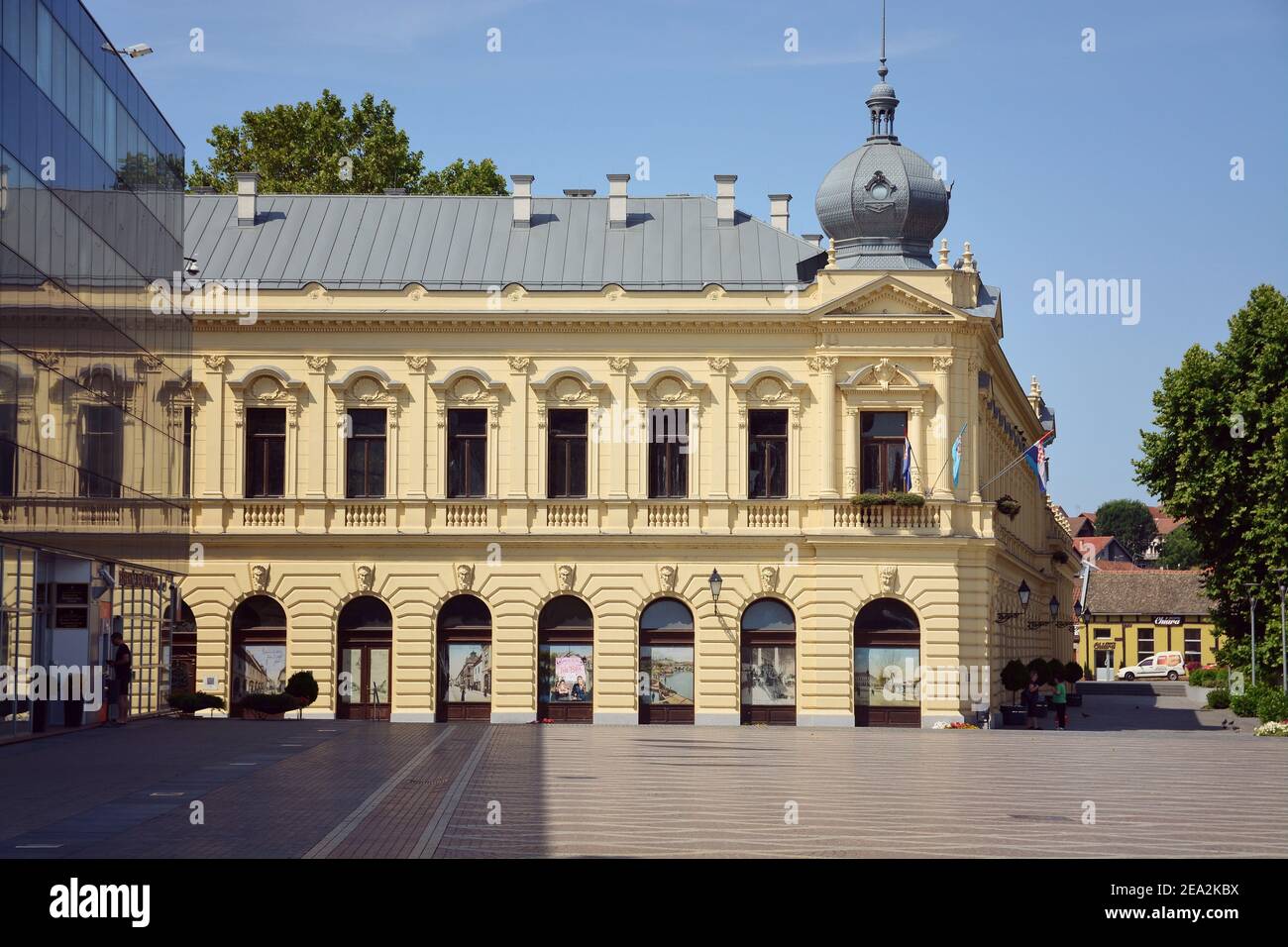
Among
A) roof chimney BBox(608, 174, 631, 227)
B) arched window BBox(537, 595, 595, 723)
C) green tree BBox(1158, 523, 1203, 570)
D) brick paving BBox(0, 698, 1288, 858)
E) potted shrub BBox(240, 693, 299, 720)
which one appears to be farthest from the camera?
green tree BBox(1158, 523, 1203, 570)

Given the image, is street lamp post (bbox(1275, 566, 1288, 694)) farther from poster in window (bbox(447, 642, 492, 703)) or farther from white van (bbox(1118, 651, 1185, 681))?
white van (bbox(1118, 651, 1185, 681))

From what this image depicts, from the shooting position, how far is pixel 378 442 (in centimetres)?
5322

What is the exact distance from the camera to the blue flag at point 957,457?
51.5 meters

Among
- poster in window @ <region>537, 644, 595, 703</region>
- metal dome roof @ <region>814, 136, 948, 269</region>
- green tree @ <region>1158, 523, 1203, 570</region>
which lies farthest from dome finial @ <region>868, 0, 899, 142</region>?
green tree @ <region>1158, 523, 1203, 570</region>

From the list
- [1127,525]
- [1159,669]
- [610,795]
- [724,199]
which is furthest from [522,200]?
[1127,525]

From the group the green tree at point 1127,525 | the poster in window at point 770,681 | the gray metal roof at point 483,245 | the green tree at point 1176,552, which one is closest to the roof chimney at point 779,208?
the gray metal roof at point 483,245

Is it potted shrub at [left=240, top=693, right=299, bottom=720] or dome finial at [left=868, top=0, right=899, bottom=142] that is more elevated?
dome finial at [left=868, top=0, right=899, bottom=142]

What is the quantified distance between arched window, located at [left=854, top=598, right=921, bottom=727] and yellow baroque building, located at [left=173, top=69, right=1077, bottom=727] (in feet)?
0.20

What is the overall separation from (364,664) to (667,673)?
8.52 metres

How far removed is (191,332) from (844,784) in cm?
2939

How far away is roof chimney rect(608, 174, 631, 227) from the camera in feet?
187
